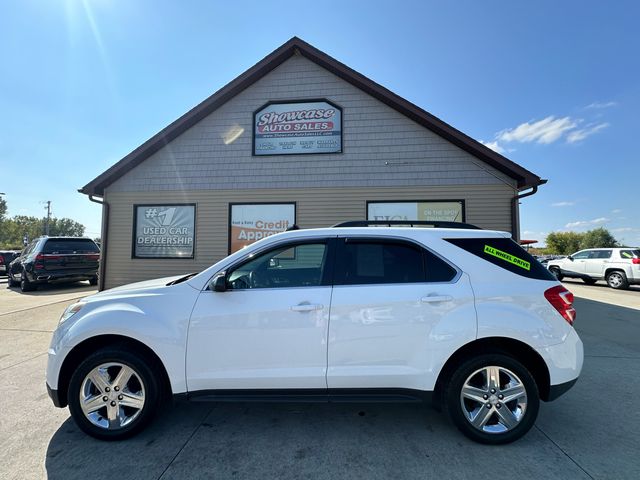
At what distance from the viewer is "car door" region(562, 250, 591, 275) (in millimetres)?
14414

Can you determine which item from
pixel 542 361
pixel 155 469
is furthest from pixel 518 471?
pixel 155 469

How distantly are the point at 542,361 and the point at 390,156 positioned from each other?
6768 mm

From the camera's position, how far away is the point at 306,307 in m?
2.60

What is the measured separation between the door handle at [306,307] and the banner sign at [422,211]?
19.9ft

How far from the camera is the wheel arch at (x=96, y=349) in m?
2.70

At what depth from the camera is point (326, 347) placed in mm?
2592

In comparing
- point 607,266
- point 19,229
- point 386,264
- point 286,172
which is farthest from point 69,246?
point 19,229

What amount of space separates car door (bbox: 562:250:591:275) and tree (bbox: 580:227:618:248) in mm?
76016

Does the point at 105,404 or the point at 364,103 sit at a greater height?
the point at 364,103

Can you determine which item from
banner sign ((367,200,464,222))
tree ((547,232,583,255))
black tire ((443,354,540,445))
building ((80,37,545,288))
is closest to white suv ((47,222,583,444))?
black tire ((443,354,540,445))

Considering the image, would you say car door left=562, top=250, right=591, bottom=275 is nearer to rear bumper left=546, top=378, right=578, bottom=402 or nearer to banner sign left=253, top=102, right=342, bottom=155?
banner sign left=253, top=102, right=342, bottom=155

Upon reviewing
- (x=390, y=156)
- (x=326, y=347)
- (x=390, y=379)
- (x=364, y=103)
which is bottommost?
(x=390, y=379)

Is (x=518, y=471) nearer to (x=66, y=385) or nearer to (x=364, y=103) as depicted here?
(x=66, y=385)

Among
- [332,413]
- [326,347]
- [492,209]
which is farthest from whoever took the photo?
[492,209]
